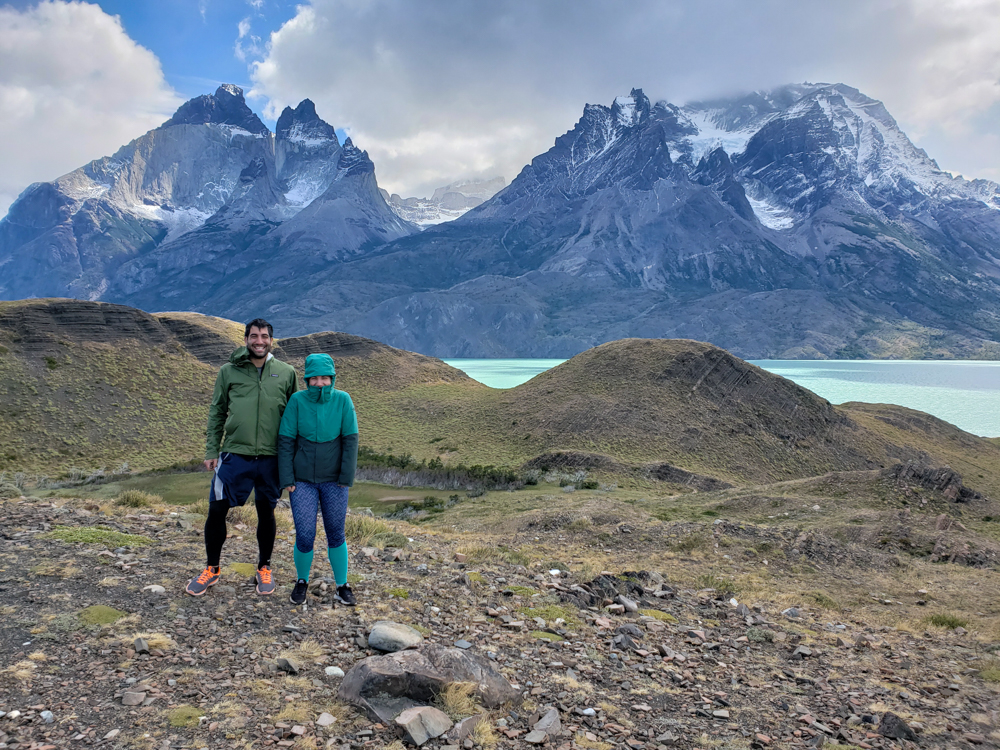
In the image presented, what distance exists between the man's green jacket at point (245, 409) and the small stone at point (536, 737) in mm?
4091

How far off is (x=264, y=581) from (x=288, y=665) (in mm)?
1882

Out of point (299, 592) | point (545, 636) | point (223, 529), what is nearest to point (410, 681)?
point (299, 592)

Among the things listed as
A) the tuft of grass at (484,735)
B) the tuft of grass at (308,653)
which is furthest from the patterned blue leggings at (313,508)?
the tuft of grass at (484,735)

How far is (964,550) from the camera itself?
1639 cm

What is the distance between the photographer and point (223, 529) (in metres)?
6.88

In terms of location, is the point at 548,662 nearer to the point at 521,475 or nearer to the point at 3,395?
the point at 521,475

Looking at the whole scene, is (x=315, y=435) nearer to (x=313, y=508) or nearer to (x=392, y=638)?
(x=313, y=508)

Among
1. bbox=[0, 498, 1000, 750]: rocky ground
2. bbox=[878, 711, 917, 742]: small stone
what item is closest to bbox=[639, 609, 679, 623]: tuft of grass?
bbox=[0, 498, 1000, 750]: rocky ground

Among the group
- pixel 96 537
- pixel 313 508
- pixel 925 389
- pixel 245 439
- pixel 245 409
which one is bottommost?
pixel 96 537

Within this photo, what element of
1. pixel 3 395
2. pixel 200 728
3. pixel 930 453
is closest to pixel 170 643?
pixel 200 728

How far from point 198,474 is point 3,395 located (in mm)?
19500

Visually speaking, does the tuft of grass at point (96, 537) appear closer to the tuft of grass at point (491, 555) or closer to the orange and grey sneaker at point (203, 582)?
the orange and grey sneaker at point (203, 582)

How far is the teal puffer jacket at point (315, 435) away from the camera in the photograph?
6715 mm

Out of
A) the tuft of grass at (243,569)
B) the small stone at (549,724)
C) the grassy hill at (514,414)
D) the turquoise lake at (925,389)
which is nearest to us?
the small stone at (549,724)
